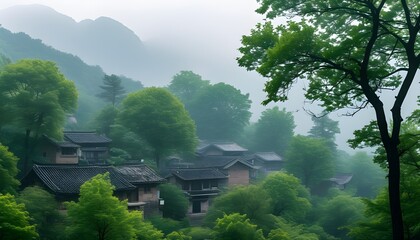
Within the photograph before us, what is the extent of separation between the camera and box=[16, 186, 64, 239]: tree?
23484 millimetres

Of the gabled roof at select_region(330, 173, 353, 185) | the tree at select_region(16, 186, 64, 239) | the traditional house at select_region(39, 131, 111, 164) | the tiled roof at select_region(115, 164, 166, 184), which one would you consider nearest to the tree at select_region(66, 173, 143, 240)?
the tree at select_region(16, 186, 64, 239)

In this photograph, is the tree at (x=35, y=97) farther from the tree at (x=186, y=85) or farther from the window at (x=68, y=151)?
the tree at (x=186, y=85)

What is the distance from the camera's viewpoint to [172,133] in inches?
1839

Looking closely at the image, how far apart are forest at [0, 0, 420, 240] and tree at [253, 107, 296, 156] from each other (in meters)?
0.20

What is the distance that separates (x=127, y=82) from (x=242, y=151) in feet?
161

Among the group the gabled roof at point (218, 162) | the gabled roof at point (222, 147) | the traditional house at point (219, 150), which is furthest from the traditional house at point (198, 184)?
the gabled roof at point (222, 147)

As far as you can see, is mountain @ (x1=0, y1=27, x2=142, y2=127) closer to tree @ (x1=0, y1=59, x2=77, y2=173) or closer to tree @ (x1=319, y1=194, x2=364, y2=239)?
tree @ (x1=0, y1=59, x2=77, y2=173)

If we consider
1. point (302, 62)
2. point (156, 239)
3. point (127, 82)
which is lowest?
point (156, 239)

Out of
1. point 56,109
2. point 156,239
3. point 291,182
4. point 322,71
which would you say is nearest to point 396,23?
point 322,71

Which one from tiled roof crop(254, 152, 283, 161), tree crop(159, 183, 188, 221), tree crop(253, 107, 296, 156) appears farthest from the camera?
tree crop(253, 107, 296, 156)

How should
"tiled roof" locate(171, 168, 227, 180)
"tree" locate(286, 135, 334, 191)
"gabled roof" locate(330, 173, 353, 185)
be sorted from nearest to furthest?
1. "tiled roof" locate(171, 168, 227, 180)
2. "tree" locate(286, 135, 334, 191)
3. "gabled roof" locate(330, 173, 353, 185)

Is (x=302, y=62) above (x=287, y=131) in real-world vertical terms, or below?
below

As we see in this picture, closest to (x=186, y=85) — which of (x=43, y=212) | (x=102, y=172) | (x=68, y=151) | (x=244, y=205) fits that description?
(x=68, y=151)

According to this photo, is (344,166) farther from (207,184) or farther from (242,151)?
(207,184)
